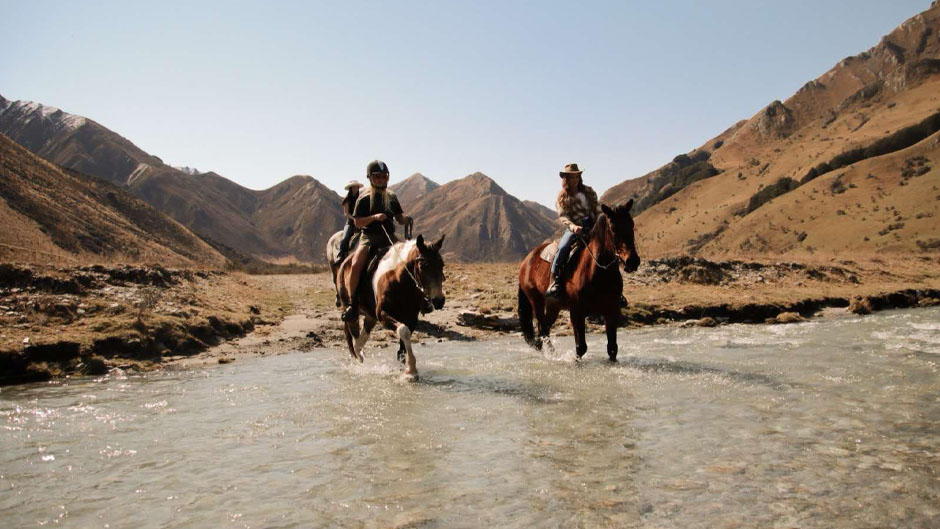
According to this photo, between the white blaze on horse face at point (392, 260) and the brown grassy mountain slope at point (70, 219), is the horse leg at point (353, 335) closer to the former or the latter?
the white blaze on horse face at point (392, 260)

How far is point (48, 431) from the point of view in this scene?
594 cm

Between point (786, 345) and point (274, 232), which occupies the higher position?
point (274, 232)

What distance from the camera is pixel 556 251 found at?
36.8 ft

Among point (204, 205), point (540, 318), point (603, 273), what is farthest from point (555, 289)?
point (204, 205)

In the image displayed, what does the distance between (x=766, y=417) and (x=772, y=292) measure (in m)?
18.3

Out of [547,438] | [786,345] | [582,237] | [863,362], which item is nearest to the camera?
[547,438]

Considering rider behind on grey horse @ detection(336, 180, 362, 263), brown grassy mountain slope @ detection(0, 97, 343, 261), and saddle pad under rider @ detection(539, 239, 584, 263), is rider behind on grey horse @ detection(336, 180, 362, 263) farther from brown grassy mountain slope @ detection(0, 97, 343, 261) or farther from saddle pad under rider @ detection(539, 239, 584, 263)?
brown grassy mountain slope @ detection(0, 97, 343, 261)

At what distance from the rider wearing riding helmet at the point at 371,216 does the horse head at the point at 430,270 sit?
5.85ft

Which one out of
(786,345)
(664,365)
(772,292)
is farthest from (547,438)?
(772,292)

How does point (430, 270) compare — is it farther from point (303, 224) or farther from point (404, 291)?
point (303, 224)

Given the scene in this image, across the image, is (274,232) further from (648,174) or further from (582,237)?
(582,237)

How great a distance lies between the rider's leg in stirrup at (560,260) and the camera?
424 inches

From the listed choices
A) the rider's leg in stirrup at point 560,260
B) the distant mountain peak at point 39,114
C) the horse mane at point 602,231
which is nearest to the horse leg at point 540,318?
the rider's leg in stirrup at point 560,260

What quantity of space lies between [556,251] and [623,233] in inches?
87.8
